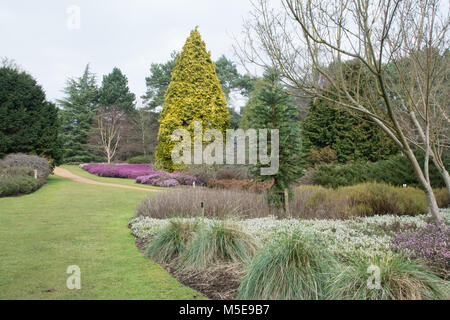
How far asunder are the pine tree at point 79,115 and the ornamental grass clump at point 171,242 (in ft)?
102

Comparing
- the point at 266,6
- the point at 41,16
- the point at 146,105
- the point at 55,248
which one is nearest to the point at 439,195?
the point at 266,6

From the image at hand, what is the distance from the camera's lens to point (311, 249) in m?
3.31

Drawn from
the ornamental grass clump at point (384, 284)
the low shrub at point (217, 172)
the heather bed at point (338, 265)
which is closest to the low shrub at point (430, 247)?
the heather bed at point (338, 265)

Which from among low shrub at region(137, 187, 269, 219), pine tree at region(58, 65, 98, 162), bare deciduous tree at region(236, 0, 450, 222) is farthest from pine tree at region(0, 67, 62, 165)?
pine tree at region(58, 65, 98, 162)

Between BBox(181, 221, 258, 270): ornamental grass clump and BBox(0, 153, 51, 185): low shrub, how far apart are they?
483 inches

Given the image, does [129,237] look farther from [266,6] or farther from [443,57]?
[443,57]

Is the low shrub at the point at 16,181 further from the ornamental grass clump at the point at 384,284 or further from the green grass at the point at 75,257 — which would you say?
the ornamental grass clump at the point at 384,284

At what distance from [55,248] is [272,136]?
4.82m

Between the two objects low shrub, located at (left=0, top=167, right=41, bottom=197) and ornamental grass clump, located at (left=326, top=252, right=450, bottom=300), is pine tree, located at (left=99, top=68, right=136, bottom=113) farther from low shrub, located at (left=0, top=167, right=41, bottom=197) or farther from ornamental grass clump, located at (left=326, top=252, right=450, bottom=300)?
ornamental grass clump, located at (left=326, top=252, right=450, bottom=300)

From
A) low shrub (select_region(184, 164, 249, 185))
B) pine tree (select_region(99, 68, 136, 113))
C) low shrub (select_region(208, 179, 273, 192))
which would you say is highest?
pine tree (select_region(99, 68, 136, 113))

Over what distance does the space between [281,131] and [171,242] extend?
3.86 meters

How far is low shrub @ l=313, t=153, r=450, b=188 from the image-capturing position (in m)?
10.4

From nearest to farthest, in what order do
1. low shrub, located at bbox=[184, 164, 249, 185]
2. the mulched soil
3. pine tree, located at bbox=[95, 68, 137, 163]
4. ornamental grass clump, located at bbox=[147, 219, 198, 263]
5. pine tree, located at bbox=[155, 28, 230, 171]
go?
the mulched soil → ornamental grass clump, located at bbox=[147, 219, 198, 263] → low shrub, located at bbox=[184, 164, 249, 185] → pine tree, located at bbox=[155, 28, 230, 171] → pine tree, located at bbox=[95, 68, 137, 163]

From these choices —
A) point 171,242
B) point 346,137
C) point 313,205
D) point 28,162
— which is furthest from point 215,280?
point 28,162
